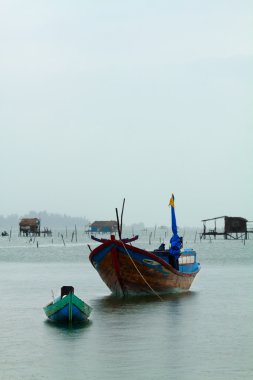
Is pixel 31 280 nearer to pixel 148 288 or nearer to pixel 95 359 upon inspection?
pixel 148 288

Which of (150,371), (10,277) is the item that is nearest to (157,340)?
(150,371)

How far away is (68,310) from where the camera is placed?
26.7 m

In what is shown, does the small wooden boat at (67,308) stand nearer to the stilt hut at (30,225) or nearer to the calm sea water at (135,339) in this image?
the calm sea water at (135,339)

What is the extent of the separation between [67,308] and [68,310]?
10 cm

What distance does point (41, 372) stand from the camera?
19094mm

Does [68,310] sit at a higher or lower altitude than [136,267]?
lower

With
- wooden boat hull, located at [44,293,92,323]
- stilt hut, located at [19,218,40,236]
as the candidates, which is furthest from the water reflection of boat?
stilt hut, located at [19,218,40,236]

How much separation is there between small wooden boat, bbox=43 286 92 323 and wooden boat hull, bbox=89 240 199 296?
7220mm

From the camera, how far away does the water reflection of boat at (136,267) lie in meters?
34.5

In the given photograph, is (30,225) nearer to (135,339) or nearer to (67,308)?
(67,308)

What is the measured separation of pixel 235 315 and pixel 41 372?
45.0ft

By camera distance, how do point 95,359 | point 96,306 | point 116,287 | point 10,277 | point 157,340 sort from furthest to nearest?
point 10,277 → point 116,287 → point 96,306 → point 157,340 → point 95,359

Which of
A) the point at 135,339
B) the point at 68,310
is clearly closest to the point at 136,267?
the point at 68,310

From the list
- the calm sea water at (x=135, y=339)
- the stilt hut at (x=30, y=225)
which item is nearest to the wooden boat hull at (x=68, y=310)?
the calm sea water at (x=135, y=339)
